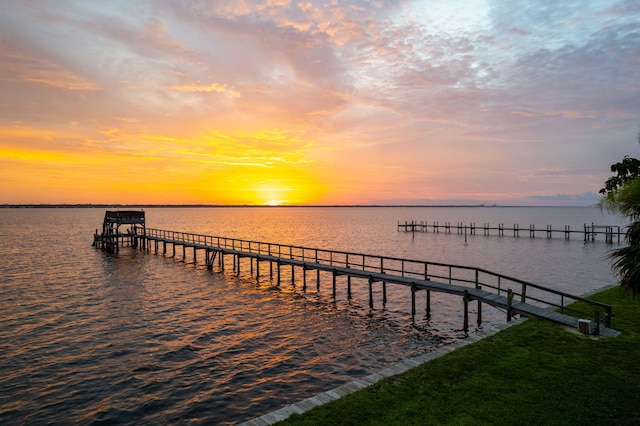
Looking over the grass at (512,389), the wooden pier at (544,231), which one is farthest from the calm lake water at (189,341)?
the wooden pier at (544,231)

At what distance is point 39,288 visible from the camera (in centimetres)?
3322

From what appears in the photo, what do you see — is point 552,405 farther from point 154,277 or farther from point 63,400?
point 154,277

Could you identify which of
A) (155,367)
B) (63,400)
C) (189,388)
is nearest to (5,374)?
(63,400)

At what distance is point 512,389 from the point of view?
397 inches

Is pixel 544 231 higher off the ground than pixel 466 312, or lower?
lower

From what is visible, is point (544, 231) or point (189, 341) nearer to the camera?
point (189, 341)

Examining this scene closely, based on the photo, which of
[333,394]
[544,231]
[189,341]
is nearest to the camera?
[333,394]

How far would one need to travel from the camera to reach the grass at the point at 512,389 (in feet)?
28.4

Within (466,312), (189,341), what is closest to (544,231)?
(466,312)

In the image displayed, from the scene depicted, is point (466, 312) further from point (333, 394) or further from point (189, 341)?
point (189, 341)

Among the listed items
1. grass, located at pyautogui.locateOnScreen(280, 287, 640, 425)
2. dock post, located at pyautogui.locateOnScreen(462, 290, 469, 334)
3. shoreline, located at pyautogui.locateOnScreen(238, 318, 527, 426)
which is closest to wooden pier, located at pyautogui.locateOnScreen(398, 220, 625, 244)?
dock post, located at pyautogui.locateOnScreen(462, 290, 469, 334)

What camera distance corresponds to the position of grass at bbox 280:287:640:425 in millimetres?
8664

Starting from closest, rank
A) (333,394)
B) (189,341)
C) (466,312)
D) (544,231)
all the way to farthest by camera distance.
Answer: (333,394) → (189,341) → (466,312) → (544,231)

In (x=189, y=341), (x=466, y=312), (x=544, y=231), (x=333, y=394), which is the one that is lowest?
(x=544, y=231)
